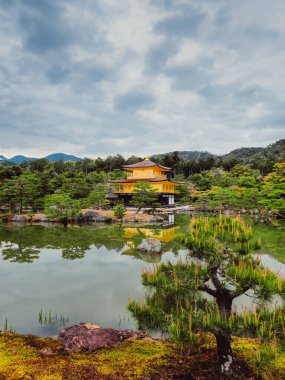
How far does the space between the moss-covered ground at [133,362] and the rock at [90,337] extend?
0.09m

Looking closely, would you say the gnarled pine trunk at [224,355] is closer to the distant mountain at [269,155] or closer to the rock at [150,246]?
the rock at [150,246]

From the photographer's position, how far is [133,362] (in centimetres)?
311

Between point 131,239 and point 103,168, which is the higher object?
point 103,168

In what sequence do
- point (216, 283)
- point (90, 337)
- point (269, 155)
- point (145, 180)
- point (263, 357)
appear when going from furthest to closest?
1. point (269, 155)
2. point (145, 180)
3. point (90, 337)
4. point (216, 283)
5. point (263, 357)

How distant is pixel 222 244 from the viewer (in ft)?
9.36

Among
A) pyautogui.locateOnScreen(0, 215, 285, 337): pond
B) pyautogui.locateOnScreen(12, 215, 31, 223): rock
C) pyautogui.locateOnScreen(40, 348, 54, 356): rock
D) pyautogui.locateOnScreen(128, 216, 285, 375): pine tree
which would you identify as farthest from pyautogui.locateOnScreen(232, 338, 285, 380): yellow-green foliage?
pyautogui.locateOnScreen(12, 215, 31, 223): rock

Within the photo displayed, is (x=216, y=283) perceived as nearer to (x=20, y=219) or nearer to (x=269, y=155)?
(x=20, y=219)

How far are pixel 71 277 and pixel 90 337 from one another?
155 inches

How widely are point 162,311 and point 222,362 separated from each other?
2.62 feet

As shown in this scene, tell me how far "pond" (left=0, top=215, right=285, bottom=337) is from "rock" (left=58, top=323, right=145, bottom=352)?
2.28 feet

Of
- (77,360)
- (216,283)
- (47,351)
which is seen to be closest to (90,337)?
(77,360)

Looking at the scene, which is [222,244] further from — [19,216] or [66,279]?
[19,216]

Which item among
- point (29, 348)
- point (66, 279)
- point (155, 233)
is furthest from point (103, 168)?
point (29, 348)

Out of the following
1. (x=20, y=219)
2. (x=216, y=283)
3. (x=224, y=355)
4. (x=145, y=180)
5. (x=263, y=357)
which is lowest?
(x=20, y=219)
